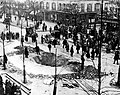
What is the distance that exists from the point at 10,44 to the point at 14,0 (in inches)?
1808

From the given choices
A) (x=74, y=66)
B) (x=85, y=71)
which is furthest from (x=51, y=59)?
(x=85, y=71)

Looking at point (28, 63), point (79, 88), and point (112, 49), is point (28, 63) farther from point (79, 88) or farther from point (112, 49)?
point (112, 49)

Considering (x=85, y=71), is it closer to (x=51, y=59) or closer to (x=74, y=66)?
(x=74, y=66)

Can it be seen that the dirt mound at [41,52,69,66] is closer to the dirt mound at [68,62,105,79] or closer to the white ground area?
the white ground area

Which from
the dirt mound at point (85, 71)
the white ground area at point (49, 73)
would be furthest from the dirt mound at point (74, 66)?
the white ground area at point (49, 73)

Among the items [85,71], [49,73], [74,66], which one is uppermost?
[74,66]

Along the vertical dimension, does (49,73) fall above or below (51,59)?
below

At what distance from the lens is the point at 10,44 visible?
2984cm

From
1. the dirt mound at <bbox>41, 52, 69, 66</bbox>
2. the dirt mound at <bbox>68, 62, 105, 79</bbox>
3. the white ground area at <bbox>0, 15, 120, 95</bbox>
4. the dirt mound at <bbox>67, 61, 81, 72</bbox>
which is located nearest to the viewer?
the white ground area at <bbox>0, 15, 120, 95</bbox>

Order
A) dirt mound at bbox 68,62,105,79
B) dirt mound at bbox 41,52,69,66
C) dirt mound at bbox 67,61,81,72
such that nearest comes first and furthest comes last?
dirt mound at bbox 68,62,105,79
dirt mound at bbox 67,61,81,72
dirt mound at bbox 41,52,69,66

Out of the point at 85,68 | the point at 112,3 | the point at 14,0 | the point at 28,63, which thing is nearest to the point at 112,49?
the point at 85,68

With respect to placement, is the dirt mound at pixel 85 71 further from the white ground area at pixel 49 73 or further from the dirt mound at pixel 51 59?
the dirt mound at pixel 51 59

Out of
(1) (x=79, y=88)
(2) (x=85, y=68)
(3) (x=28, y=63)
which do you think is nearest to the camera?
(1) (x=79, y=88)

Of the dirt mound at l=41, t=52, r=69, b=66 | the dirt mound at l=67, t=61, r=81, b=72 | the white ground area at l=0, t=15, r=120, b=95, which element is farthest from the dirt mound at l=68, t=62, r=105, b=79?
the dirt mound at l=41, t=52, r=69, b=66
